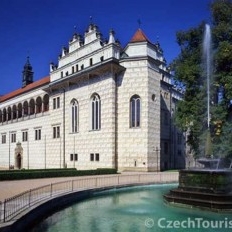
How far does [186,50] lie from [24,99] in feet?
124

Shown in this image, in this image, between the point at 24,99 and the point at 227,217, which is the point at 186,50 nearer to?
the point at 227,217

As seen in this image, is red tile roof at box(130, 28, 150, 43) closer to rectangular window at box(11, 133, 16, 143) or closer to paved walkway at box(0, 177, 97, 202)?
paved walkway at box(0, 177, 97, 202)

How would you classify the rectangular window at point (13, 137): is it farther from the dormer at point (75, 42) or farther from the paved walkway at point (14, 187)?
the paved walkway at point (14, 187)

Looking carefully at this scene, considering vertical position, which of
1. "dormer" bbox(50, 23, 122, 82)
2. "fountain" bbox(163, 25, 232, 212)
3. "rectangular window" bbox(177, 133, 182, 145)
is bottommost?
"fountain" bbox(163, 25, 232, 212)

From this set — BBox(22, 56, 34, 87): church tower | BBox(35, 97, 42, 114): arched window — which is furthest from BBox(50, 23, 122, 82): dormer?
BBox(22, 56, 34, 87): church tower

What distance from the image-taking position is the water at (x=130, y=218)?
11227mm

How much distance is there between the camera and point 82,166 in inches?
1592

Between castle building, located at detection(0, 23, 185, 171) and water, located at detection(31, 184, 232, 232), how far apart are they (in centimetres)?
1868

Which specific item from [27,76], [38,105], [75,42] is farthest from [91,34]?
[27,76]

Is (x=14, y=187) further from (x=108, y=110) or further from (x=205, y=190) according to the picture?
(x=108, y=110)

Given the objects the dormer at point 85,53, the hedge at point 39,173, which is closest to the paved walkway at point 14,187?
the hedge at point 39,173

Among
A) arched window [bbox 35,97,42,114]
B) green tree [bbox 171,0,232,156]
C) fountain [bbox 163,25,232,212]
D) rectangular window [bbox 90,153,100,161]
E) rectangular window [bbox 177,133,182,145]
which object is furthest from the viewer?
arched window [bbox 35,97,42,114]

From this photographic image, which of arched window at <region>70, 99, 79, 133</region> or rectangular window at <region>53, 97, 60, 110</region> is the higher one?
rectangular window at <region>53, 97, 60, 110</region>

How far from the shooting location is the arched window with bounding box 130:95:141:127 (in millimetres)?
36478
